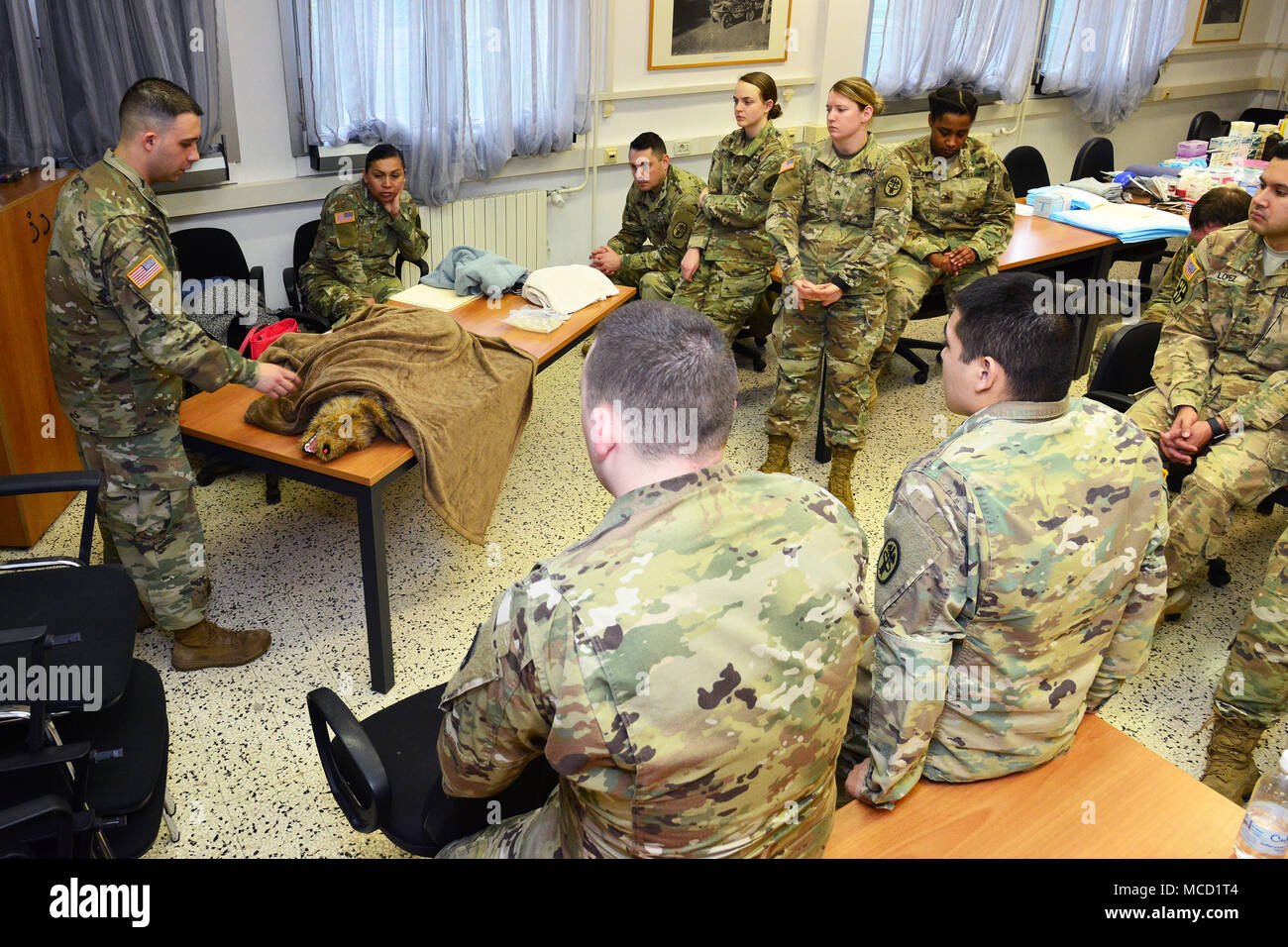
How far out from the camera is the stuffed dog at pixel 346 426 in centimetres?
249

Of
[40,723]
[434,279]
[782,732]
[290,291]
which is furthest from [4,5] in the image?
[782,732]

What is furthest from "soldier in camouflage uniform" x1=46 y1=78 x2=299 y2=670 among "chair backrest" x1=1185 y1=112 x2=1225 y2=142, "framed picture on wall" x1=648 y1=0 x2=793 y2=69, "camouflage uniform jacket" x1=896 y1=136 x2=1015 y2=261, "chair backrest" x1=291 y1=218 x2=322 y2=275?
"chair backrest" x1=1185 y1=112 x2=1225 y2=142

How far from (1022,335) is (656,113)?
4.20m

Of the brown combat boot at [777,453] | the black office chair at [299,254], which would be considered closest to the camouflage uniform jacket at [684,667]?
the brown combat boot at [777,453]

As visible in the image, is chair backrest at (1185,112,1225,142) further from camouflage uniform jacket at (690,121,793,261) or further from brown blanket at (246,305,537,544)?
brown blanket at (246,305,537,544)

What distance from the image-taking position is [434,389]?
2.87m

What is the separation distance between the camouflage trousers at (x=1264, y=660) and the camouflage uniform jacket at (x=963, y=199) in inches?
84.1

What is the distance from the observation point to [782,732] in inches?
51.9

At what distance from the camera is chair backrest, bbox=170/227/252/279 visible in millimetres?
3748

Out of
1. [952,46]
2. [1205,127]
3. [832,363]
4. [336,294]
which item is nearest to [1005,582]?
[832,363]

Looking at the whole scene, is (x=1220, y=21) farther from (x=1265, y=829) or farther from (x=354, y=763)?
(x=354, y=763)

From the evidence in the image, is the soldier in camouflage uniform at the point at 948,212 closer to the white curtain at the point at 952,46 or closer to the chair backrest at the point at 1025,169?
the chair backrest at the point at 1025,169

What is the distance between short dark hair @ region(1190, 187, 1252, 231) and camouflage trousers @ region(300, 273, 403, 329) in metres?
3.31

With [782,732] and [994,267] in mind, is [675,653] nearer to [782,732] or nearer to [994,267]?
[782,732]
